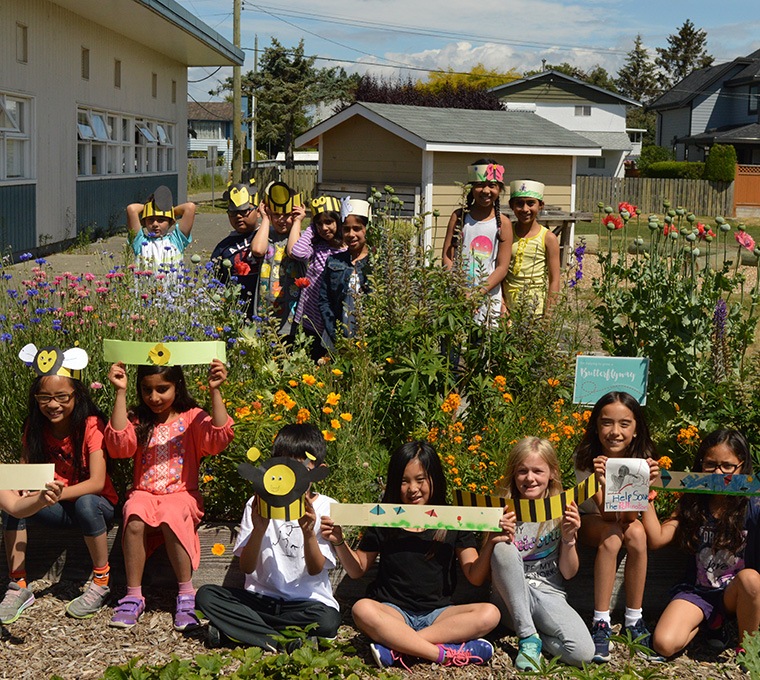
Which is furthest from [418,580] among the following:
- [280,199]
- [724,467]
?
[280,199]

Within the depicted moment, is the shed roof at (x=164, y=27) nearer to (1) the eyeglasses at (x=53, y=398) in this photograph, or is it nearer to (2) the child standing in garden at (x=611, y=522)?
(1) the eyeglasses at (x=53, y=398)

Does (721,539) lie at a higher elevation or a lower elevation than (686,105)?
lower

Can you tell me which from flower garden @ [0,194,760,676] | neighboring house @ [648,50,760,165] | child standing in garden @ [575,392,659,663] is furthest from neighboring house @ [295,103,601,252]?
neighboring house @ [648,50,760,165]

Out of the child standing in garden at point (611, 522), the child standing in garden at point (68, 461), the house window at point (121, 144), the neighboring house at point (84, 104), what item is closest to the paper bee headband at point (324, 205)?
the child standing in garden at point (68, 461)

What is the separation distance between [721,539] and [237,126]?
28315mm

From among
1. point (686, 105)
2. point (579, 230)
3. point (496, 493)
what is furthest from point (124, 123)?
point (686, 105)

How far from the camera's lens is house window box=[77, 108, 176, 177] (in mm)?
18438

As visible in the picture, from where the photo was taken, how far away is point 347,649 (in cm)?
341

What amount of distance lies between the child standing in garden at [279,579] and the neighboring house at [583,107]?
48511 millimetres

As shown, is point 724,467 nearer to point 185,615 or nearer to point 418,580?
point 418,580

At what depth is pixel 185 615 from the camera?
3.83 m

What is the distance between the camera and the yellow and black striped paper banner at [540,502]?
3602 mm

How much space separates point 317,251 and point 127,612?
247cm

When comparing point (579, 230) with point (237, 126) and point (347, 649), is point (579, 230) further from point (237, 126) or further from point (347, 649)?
point (347, 649)
